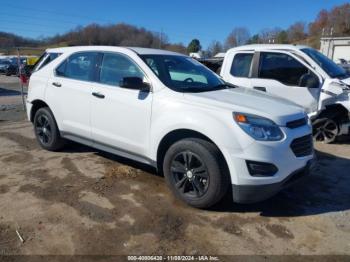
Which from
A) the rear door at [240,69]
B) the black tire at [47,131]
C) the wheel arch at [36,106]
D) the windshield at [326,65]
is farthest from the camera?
the rear door at [240,69]

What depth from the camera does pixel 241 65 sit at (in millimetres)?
7406

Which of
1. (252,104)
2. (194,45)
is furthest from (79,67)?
(194,45)

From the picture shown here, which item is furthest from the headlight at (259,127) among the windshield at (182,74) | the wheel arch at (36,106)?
the wheel arch at (36,106)

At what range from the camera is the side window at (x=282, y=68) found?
6719 mm

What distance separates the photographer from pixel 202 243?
10.5 feet

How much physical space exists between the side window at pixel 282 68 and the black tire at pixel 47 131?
417 cm

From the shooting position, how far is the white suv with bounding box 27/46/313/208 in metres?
3.46

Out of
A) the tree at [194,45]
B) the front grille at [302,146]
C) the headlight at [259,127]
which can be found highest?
the tree at [194,45]

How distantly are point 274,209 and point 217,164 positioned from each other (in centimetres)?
99

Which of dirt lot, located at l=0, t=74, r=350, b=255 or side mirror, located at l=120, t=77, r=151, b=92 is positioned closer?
dirt lot, located at l=0, t=74, r=350, b=255

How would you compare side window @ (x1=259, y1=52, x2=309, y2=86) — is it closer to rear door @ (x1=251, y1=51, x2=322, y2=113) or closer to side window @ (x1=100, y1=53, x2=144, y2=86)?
rear door @ (x1=251, y1=51, x2=322, y2=113)

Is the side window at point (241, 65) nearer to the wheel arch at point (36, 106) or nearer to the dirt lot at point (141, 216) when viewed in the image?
the dirt lot at point (141, 216)

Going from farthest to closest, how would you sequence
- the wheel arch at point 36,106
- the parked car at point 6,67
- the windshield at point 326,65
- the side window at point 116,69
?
1. the parked car at point 6,67
2. the windshield at point 326,65
3. the wheel arch at point 36,106
4. the side window at point 116,69

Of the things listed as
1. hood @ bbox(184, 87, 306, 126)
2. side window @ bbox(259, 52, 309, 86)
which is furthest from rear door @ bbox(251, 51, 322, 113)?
hood @ bbox(184, 87, 306, 126)
